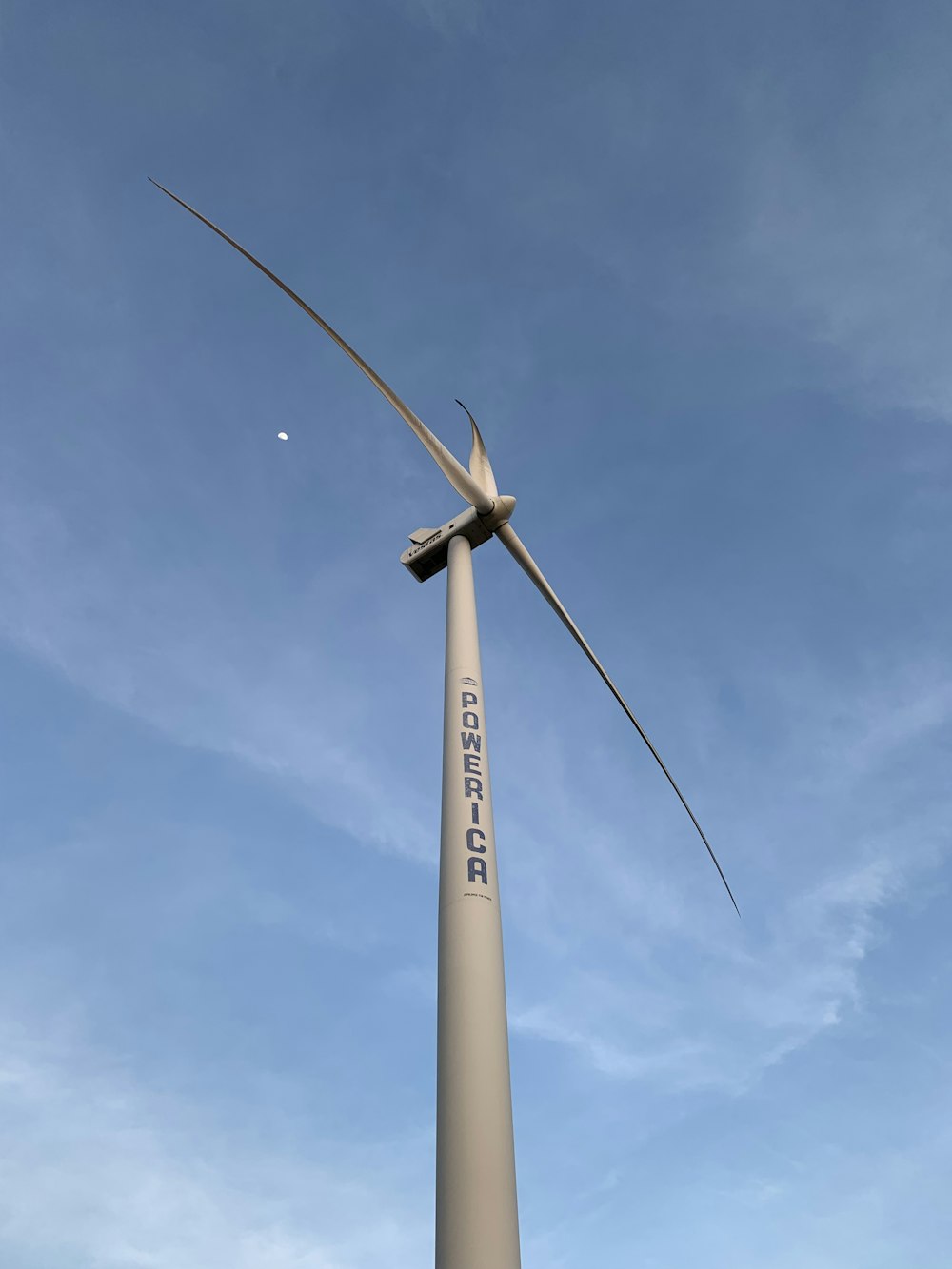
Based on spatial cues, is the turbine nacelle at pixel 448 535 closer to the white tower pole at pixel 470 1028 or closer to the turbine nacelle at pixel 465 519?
the turbine nacelle at pixel 465 519

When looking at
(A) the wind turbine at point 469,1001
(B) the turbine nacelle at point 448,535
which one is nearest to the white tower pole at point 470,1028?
(A) the wind turbine at point 469,1001

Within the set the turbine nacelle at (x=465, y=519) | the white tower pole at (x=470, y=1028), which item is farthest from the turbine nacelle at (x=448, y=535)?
the white tower pole at (x=470, y=1028)

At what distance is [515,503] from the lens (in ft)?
90.9

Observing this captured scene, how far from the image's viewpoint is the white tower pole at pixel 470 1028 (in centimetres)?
1288

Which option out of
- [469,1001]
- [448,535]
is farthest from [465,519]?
[469,1001]

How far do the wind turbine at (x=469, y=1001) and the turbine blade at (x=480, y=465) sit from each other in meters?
4.58

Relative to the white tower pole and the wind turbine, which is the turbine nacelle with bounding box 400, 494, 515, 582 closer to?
the wind turbine

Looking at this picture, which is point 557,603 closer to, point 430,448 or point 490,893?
point 430,448

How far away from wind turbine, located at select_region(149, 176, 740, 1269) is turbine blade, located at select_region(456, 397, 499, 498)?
15.0 ft

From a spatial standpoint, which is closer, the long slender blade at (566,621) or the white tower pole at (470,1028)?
the white tower pole at (470,1028)

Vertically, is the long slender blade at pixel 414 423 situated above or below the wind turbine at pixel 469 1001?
above

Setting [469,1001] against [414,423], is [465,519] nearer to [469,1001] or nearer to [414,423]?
[414,423]

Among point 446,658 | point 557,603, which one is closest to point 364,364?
point 557,603

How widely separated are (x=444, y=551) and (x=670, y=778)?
32.3 ft
